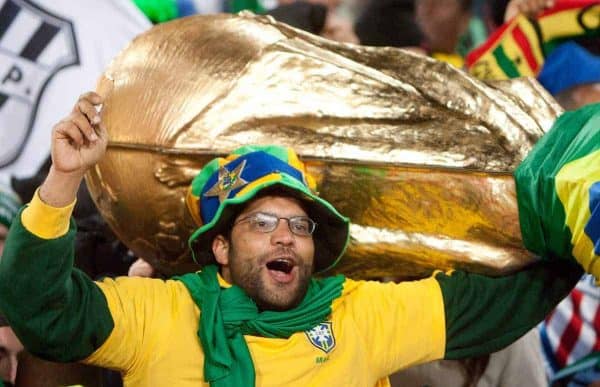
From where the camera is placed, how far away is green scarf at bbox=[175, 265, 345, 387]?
1838mm

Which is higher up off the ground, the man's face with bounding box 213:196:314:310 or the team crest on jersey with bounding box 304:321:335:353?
the man's face with bounding box 213:196:314:310

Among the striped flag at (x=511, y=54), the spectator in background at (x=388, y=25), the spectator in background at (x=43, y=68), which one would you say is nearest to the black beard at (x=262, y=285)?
the spectator in background at (x=43, y=68)

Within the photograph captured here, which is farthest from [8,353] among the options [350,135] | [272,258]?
[350,135]

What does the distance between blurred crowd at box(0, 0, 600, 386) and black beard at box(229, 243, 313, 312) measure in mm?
511

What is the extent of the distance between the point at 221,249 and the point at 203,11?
144 centimetres

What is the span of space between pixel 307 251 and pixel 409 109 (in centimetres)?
37

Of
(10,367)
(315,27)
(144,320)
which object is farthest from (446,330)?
(315,27)

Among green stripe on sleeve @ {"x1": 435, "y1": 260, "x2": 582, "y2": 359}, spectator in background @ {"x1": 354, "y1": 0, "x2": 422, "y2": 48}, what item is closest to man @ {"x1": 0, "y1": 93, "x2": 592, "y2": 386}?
green stripe on sleeve @ {"x1": 435, "y1": 260, "x2": 582, "y2": 359}

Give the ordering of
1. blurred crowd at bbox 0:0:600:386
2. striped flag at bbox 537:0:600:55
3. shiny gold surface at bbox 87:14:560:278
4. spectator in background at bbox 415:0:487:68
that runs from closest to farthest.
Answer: shiny gold surface at bbox 87:14:560:278 → blurred crowd at bbox 0:0:600:386 → striped flag at bbox 537:0:600:55 → spectator in background at bbox 415:0:487:68

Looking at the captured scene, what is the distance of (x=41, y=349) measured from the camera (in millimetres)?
1780

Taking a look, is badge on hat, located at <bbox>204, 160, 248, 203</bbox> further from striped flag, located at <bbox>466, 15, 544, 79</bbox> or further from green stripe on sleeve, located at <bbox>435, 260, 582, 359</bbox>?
striped flag, located at <bbox>466, 15, 544, 79</bbox>

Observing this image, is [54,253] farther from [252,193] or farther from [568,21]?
[568,21]

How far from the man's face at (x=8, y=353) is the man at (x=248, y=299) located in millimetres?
402

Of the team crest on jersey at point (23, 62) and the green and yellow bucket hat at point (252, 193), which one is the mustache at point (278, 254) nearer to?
the green and yellow bucket hat at point (252, 193)
